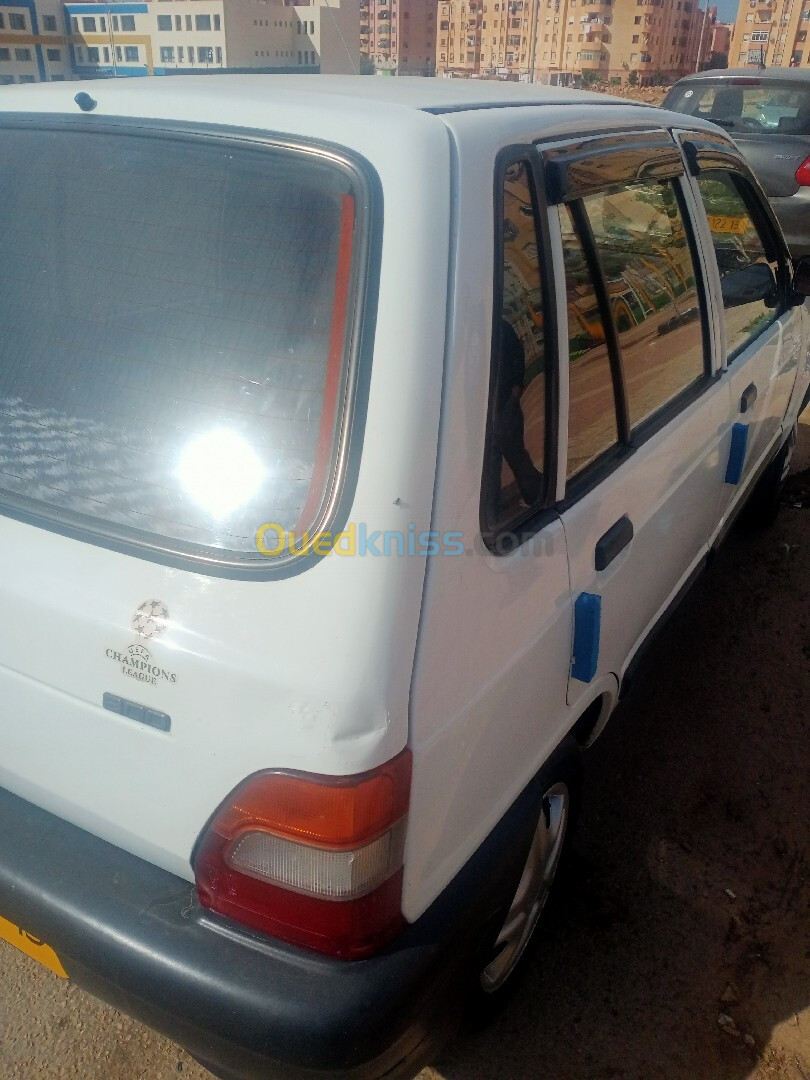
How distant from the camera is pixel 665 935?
2.21 metres

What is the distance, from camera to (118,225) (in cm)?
144

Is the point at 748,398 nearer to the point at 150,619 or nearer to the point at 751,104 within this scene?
the point at 150,619

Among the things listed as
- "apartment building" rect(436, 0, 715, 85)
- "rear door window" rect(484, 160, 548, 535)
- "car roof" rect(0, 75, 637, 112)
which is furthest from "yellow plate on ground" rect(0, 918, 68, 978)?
"apartment building" rect(436, 0, 715, 85)

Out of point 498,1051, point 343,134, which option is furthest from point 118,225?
point 498,1051

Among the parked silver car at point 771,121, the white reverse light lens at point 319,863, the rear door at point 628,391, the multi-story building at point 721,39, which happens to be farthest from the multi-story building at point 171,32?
the multi-story building at point 721,39

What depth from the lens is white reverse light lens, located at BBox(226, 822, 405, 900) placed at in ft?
3.91

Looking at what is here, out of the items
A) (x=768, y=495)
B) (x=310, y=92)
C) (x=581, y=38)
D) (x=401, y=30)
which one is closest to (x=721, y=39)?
(x=581, y=38)

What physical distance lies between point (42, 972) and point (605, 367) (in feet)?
6.51

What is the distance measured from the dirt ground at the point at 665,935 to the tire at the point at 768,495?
113 centimetres

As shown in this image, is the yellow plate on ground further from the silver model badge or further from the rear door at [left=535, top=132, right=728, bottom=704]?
the rear door at [left=535, top=132, right=728, bottom=704]

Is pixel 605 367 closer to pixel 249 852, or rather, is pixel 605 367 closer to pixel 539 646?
pixel 539 646

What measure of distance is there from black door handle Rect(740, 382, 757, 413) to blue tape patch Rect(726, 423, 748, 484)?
0.06 metres

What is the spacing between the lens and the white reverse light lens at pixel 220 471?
1.26 meters

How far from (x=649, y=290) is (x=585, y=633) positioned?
39.9 inches
